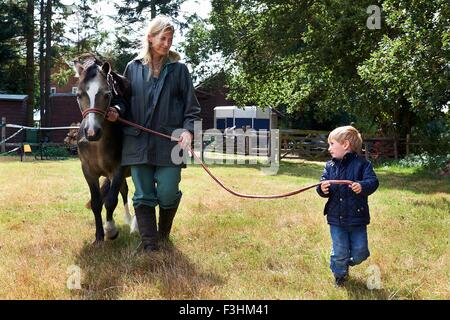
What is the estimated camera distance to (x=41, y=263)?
431cm

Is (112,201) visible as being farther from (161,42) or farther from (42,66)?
(42,66)

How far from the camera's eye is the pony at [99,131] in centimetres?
434

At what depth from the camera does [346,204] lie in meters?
3.78

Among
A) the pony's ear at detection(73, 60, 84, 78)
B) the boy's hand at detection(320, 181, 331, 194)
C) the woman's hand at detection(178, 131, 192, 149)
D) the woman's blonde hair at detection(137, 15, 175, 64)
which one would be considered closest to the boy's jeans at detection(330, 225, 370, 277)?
the boy's hand at detection(320, 181, 331, 194)

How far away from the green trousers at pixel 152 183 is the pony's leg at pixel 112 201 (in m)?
0.39

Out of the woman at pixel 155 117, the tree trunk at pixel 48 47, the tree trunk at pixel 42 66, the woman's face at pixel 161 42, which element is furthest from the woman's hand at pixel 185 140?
the tree trunk at pixel 42 66

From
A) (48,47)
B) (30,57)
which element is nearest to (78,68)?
(48,47)

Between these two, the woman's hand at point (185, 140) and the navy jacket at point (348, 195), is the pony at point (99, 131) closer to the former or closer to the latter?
the woman's hand at point (185, 140)

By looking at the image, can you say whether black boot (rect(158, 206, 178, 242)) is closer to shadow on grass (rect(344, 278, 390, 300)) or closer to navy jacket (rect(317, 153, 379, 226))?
navy jacket (rect(317, 153, 379, 226))

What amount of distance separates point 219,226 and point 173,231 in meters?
0.61

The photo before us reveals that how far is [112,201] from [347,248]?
2501mm
